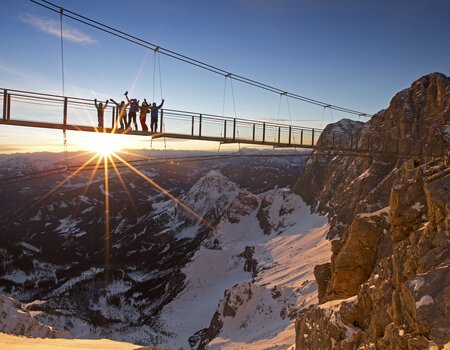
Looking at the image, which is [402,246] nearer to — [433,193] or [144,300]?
[433,193]

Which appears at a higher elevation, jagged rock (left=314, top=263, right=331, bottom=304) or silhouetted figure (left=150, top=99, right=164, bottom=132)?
silhouetted figure (left=150, top=99, right=164, bottom=132)

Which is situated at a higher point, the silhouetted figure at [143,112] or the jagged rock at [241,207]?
the silhouetted figure at [143,112]

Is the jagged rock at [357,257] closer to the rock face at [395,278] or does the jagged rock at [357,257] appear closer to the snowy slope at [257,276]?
the rock face at [395,278]

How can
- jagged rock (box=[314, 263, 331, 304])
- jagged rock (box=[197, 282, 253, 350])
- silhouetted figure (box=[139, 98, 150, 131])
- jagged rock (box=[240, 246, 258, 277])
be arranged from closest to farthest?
silhouetted figure (box=[139, 98, 150, 131])
jagged rock (box=[314, 263, 331, 304])
jagged rock (box=[197, 282, 253, 350])
jagged rock (box=[240, 246, 258, 277])

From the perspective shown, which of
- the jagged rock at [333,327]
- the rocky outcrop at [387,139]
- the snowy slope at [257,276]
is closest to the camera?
the jagged rock at [333,327]

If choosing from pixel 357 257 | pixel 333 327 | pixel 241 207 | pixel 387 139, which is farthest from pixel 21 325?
pixel 241 207

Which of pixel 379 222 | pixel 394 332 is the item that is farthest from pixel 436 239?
pixel 379 222

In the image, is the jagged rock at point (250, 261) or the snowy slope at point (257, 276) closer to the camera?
the snowy slope at point (257, 276)

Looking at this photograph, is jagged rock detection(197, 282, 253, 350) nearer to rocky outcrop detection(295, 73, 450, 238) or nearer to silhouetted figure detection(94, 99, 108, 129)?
rocky outcrop detection(295, 73, 450, 238)

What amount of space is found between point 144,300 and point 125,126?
368ft

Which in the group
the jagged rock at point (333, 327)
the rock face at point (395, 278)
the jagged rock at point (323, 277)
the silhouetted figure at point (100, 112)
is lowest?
the jagged rock at point (323, 277)

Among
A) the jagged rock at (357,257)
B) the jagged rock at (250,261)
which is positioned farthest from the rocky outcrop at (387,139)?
the jagged rock at (357,257)

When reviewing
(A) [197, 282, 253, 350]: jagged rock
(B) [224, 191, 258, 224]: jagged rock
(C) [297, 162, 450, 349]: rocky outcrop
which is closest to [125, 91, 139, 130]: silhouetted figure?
(C) [297, 162, 450, 349]: rocky outcrop

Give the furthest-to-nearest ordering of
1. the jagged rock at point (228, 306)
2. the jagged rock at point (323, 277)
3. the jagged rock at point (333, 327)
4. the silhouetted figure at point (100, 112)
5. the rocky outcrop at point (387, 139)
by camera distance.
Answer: the rocky outcrop at point (387, 139), the jagged rock at point (228, 306), the jagged rock at point (323, 277), the jagged rock at point (333, 327), the silhouetted figure at point (100, 112)
